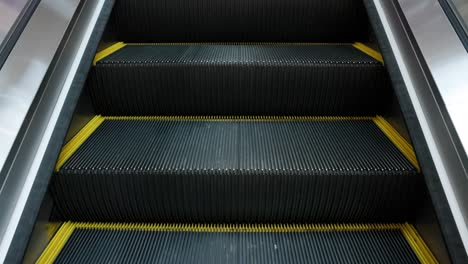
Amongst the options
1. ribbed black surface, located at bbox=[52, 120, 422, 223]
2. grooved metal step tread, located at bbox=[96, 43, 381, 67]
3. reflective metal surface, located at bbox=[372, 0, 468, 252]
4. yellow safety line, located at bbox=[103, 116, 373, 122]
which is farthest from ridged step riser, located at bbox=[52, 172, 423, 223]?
grooved metal step tread, located at bbox=[96, 43, 381, 67]

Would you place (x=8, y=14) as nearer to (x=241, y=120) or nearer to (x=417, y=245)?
(x=241, y=120)

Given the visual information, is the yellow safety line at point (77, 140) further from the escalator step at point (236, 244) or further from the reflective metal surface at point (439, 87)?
the reflective metal surface at point (439, 87)

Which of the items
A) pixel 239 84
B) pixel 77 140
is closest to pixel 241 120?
pixel 239 84

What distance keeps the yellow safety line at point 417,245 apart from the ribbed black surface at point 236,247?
0.05 ft

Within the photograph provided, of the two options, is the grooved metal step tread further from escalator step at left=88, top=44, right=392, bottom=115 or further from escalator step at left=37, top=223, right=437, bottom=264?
escalator step at left=37, top=223, right=437, bottom=264

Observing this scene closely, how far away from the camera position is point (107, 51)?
1613 millimetres

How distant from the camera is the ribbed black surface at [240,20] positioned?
1692 millimetres

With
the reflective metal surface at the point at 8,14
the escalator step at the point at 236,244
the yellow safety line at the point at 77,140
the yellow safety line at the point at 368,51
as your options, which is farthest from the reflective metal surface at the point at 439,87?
the reflective metal surface at the point at 8,14

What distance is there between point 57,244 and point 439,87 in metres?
1.30

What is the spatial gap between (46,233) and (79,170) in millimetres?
218

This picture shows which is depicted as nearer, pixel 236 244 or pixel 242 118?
pixel 236 244

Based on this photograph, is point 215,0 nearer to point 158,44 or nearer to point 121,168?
point 158,44

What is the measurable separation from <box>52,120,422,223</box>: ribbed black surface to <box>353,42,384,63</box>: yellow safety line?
14.3 inches

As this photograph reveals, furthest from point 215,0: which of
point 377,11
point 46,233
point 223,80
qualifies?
point 46,233
